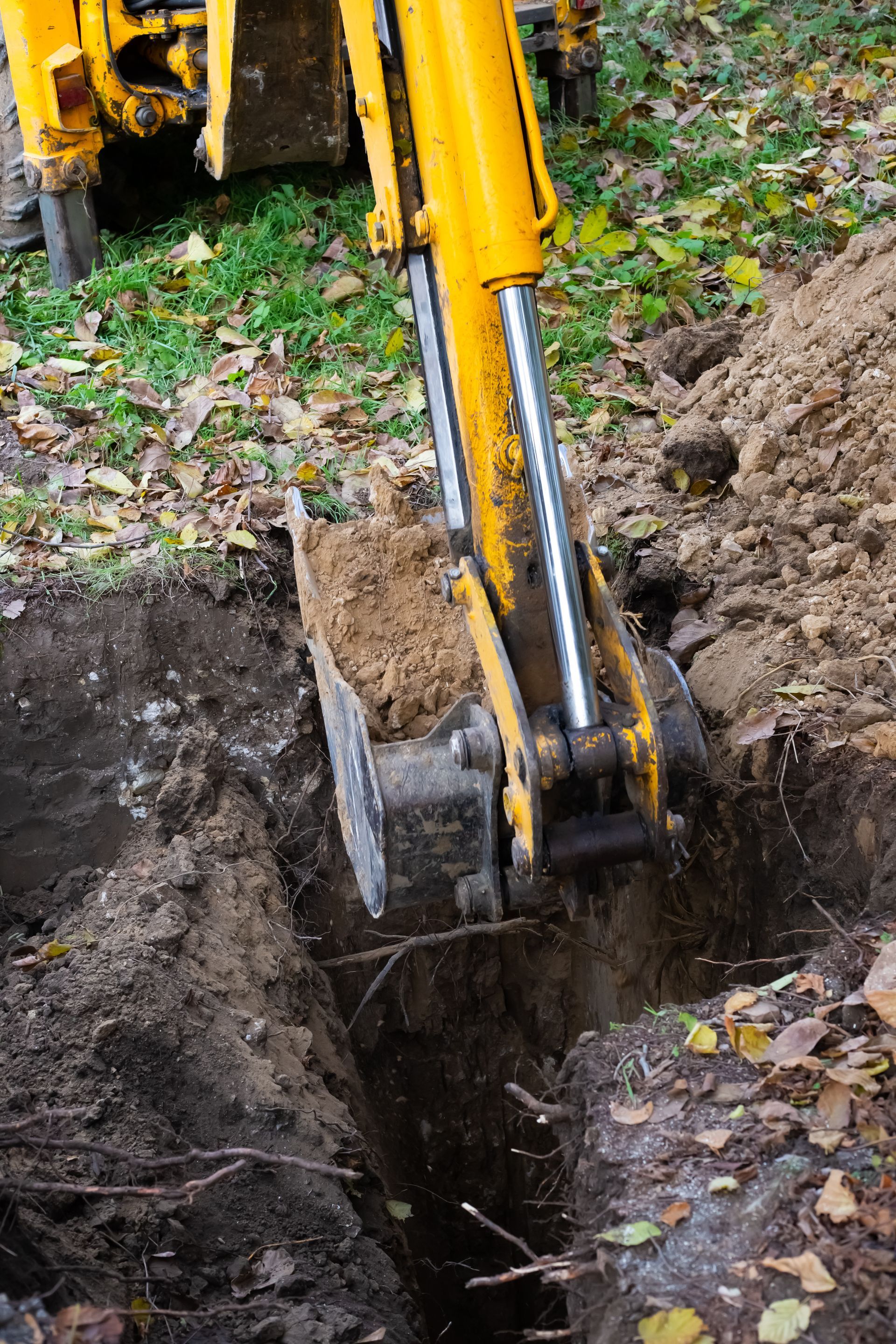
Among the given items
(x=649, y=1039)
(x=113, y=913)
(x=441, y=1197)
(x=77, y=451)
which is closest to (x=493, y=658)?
(x=649, y=1039)

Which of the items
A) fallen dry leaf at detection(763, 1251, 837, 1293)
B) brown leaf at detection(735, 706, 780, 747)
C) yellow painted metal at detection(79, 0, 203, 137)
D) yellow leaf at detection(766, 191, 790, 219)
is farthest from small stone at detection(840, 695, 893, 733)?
yellow painted metal at detection(79, 0, 203, 137)

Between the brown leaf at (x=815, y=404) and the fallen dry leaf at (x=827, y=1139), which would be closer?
the fallen dry leaf at (x=827, y=1139)

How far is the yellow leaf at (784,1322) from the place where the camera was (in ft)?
5.49

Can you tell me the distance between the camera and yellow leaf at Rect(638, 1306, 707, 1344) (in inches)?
68.1

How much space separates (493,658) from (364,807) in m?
0.52

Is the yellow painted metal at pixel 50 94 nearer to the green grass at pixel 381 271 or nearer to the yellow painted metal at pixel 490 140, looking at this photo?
the green grass at pixel 381 271

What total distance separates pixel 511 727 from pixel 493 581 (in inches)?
15.3

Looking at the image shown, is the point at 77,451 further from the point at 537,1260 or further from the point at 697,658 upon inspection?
the point at 537,1260

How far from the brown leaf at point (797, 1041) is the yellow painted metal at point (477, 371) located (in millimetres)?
867

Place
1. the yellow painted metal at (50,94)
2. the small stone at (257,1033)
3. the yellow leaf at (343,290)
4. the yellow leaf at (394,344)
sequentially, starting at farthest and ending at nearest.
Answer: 1. the yellow leaf at (343,290)
2. the yellow leaf at (394,344)
3. the yellow painted metal at (50,94)
4. the small stone at (257,1033)

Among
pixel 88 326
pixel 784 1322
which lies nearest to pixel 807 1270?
pixel 784 1322

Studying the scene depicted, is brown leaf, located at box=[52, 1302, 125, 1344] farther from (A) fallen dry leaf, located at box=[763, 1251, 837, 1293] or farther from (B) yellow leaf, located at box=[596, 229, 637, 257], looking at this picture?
(B) yellow leaf, located at box=[596, 229, 637, 257]

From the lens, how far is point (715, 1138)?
201 cm

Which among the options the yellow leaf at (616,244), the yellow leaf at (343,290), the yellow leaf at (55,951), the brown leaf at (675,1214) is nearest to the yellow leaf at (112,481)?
the yellow leaf at (343,290)
